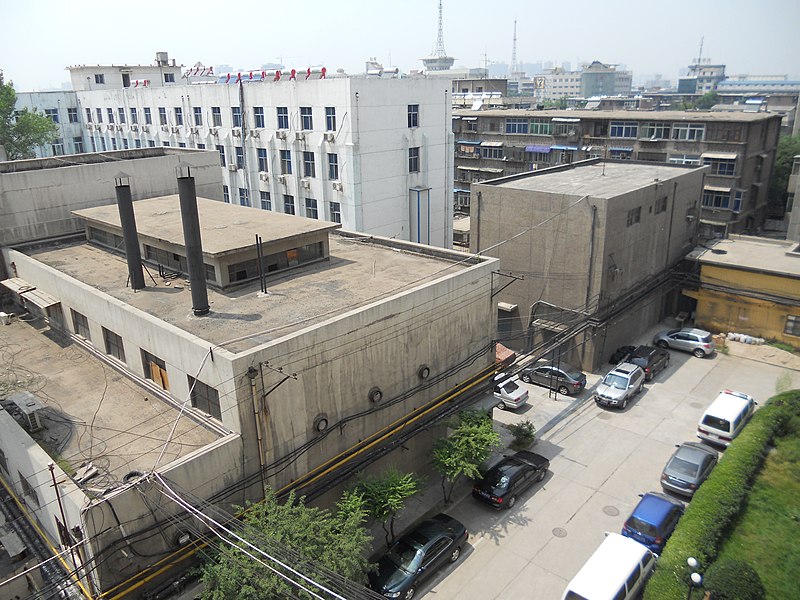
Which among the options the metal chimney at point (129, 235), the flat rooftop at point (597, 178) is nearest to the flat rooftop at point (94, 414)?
the metal chimney at point (129, 235)

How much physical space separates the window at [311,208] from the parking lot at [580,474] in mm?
19281

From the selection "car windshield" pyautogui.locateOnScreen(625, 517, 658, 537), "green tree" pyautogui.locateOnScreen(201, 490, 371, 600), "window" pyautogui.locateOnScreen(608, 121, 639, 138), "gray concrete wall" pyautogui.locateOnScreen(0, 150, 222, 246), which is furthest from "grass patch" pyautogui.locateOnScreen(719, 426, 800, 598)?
"window" pyautogui.locateOnScreen(608, 121, 639, 138)

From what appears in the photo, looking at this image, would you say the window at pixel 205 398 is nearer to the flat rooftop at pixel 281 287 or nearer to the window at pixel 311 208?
the flat rooftop at pixel 281 287

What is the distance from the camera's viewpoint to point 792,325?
3372cm

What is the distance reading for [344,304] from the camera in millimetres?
19391

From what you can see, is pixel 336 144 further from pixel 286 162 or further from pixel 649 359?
pixel 649 359

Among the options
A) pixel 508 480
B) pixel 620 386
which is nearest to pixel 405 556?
pixel 508 480

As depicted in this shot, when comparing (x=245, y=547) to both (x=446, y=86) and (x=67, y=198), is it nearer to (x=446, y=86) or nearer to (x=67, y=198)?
(x=67, y=198)

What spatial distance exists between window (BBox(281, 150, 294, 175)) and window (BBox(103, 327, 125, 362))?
80.6 feet

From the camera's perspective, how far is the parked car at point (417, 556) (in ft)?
56.2

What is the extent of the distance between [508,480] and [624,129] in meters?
48.1

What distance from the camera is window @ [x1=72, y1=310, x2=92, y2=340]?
20.9 metres

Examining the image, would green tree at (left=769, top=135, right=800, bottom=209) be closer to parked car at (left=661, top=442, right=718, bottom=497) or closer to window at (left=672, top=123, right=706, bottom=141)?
window at (left=672, top=123, right=706, bottom=141)

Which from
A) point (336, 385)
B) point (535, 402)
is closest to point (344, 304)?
point (336, 385)
